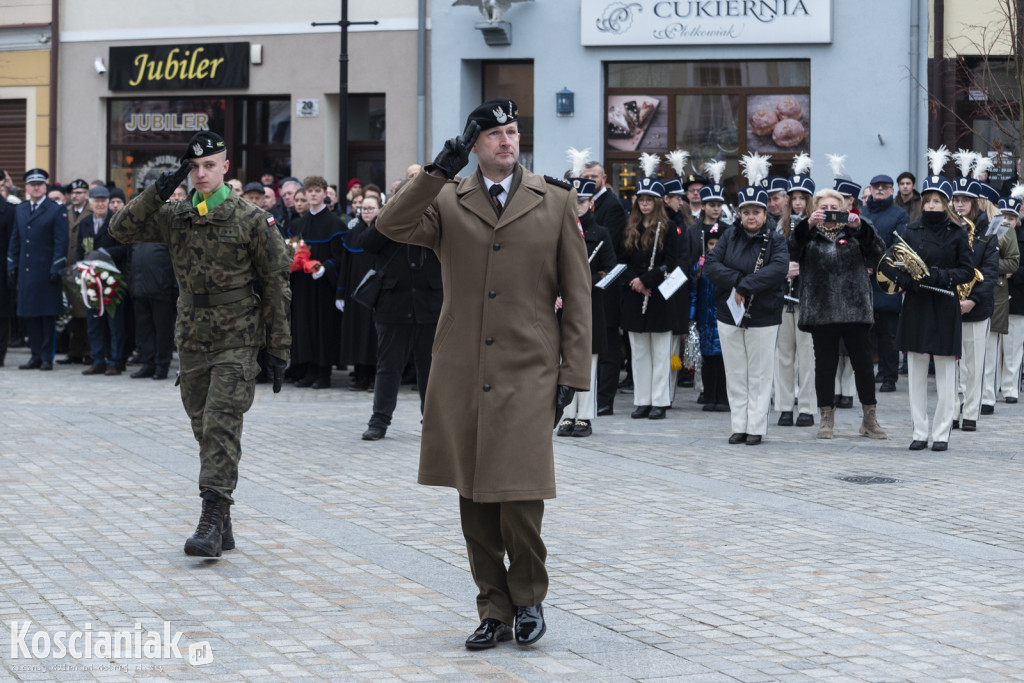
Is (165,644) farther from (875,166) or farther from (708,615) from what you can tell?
(875,166)

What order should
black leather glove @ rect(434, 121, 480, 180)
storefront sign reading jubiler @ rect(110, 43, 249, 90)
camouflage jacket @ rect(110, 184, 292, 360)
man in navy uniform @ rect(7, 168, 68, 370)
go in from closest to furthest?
black leather glove @ rect(434, 121, 480, 180) → camouflage jacket @ rect(110, 184, 292, 360) → man in navy uniform @ rect(7, 168, 68, 370) → storefront sign reading jubiler @ rect(110, 43, 249, 90)

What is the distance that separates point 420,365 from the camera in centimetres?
1212

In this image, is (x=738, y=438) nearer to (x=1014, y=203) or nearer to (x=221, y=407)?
(x=1014, y=203)

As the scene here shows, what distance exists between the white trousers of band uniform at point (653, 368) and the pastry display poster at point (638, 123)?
9.79 metres

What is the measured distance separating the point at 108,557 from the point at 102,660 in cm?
190

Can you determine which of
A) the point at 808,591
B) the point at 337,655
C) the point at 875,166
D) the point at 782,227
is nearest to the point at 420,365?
the point at 782,227

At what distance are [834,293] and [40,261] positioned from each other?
32.6 feet

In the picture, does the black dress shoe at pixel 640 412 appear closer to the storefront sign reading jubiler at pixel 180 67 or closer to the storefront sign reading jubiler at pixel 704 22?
the storefront sign reading jubiler at pixel 704 22

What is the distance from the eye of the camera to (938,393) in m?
11.8

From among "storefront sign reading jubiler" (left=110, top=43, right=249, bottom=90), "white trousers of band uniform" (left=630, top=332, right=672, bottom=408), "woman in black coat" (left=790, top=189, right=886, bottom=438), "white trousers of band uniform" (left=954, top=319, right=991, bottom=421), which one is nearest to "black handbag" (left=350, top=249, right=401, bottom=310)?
"white trousers of band uniform" (left=630, top=332, right=672, bottom=408)

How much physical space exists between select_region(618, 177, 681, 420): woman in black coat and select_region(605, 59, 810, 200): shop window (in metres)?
8.50

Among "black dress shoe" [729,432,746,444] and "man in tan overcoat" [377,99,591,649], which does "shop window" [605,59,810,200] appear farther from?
"man in tan overcoat" [377,99,591,649]

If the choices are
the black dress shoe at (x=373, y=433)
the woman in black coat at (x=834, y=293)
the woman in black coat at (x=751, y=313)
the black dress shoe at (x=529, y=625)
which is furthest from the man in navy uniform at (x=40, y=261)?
the black dress shoe at (x=529, y=625)

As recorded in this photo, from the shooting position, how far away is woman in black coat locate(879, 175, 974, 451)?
11773 millimetres
